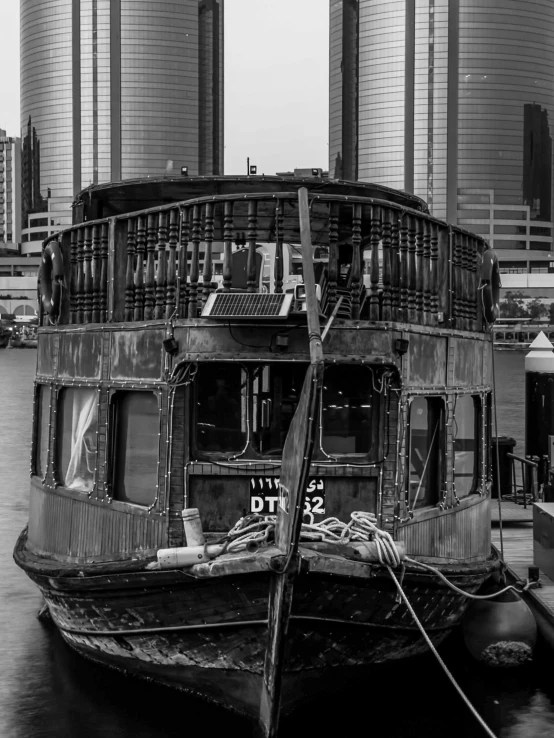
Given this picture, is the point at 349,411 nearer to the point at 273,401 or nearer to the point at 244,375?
the point at 273,401

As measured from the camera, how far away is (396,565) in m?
8.53

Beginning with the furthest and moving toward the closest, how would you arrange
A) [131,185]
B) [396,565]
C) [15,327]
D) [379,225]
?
[15,327] < [131,185] < [379,225] < [396,565]

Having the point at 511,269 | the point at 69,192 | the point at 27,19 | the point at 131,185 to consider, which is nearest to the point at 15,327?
the point at 69,192

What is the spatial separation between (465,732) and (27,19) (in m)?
182

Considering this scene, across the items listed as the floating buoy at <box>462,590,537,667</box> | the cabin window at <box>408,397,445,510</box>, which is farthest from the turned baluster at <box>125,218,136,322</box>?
the floating buoy at <box>462,590,537,667</box>

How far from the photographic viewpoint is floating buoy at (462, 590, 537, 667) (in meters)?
11.3

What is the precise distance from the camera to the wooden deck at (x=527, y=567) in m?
11.7

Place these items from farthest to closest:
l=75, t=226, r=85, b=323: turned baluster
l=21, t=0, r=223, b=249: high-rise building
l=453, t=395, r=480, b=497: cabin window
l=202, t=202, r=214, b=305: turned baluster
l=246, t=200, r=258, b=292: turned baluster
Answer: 1. l=21, t=0, r=223, b=249: high-rise building
2. l=453, t=395, r=480, b=497: cabin window
3. l=75, t=226, r=85, b=323: turned baluster
4. l=202, t=202, r=214, b=305: turned baluster
5. l=246, t=200, r=258, b=292: turned baluster

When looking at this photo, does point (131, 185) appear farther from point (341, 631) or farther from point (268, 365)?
point (341, 631)

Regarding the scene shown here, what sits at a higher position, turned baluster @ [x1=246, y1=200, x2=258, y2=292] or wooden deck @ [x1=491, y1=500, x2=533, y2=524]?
turned baluster @ [x1=246, y1=200, x2=258, y2=292]

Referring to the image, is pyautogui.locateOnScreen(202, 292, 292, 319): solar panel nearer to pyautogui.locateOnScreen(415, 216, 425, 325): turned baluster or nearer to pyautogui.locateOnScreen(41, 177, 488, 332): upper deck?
pyautogui.locateOnScreen(41, 177, 488, 332): upper deck

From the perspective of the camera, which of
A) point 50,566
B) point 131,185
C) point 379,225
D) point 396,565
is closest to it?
point 396,565

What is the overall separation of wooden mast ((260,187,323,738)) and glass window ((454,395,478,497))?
10.2 ft

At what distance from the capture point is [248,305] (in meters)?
8.48
